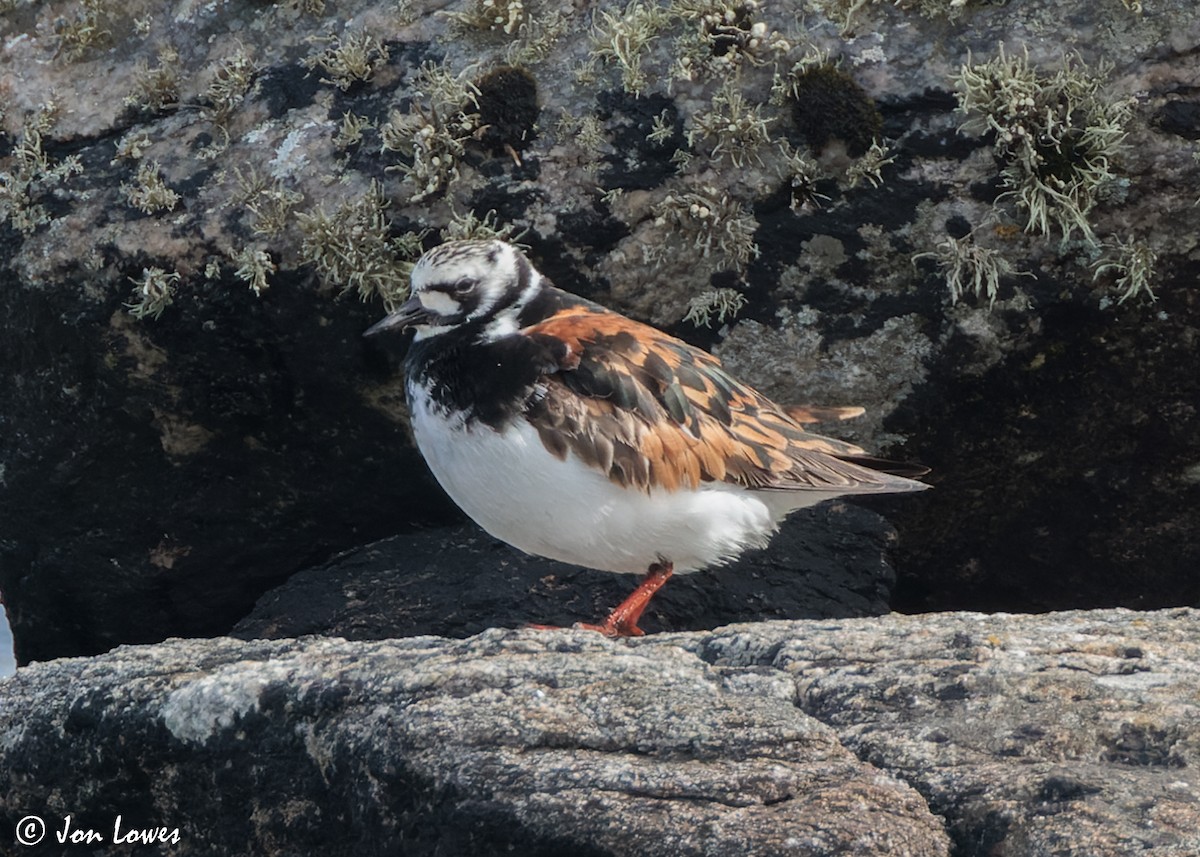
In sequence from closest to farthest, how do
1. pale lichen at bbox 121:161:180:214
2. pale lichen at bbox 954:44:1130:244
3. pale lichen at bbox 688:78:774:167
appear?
pale lichen at bbox 954:44:1130:244 < pale lichen at bbox 688:78:774:167 < pale lichen at bbox 121:161:180:214

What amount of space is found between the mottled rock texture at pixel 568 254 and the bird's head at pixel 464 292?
2.18 feet

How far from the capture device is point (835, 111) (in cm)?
747

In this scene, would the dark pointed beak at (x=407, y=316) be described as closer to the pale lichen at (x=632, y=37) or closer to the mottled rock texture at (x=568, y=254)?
the mottled rock texture at (x=568, y=254)

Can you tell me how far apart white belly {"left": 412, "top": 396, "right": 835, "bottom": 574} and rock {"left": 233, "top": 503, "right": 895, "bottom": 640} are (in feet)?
3.29

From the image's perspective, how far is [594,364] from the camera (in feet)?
22.4

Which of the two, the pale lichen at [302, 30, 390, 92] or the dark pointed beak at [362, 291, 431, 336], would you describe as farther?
the pale lichen at [302, 30, 390, 92]

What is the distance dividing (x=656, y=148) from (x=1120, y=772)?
4570 mm

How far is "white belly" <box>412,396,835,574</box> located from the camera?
262 inches

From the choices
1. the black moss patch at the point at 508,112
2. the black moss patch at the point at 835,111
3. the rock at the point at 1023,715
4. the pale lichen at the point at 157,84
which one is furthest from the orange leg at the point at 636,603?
the pale lichen at the point at 157,84

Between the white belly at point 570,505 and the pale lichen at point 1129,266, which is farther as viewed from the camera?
the pale lichen at point 1129,266

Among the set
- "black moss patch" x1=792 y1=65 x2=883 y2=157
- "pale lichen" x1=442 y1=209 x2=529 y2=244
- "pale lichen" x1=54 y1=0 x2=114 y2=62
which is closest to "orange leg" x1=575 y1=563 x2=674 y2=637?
"pale lichen" x1=442 y1=209 x2=529 y2=244

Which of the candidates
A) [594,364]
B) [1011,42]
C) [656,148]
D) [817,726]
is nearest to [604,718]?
[817,726]

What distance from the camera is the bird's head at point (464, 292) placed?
7090mm

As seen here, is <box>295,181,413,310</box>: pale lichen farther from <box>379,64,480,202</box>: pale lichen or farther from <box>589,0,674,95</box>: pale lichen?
<box>589,0,674,95</box>: pale lichen
